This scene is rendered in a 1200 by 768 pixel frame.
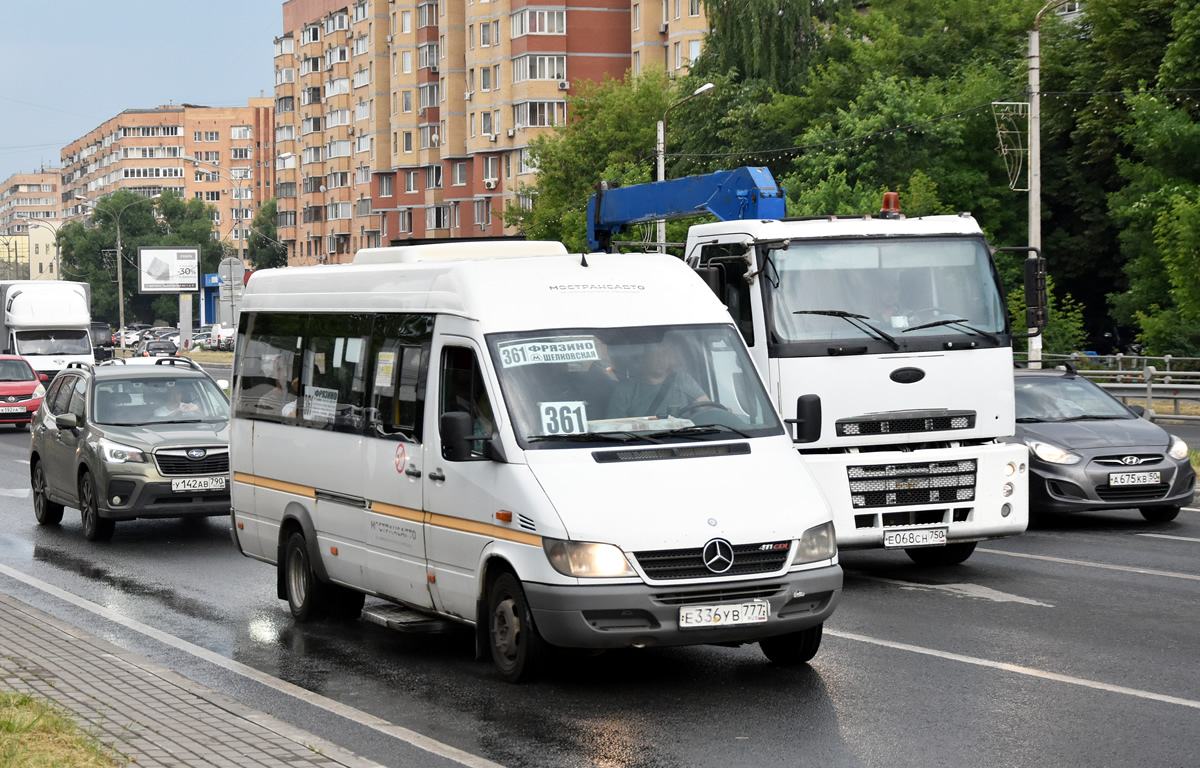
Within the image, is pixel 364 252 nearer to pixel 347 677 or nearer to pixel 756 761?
pixel 347 677

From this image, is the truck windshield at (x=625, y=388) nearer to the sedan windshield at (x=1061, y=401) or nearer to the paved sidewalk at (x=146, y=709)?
the paved sidewalk at (x=146, y=709)

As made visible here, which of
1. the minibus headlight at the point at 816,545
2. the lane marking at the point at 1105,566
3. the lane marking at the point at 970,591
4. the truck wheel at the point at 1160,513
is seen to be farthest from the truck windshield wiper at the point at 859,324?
the truck wheel at the point at 1160,513

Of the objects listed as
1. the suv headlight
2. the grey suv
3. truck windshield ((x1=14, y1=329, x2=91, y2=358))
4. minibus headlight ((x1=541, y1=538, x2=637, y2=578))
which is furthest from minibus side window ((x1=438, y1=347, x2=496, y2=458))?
truck windshield ((x1=14, y1=329, x2=91, y2=358))

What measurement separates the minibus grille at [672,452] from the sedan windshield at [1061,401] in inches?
347

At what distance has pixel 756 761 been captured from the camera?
23.3 feet

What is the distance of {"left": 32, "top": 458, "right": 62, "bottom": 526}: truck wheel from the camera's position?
18078 millimetres

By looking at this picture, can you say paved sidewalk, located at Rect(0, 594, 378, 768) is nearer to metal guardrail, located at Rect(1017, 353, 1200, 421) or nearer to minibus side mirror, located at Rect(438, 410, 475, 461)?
minibus side mirror, located at Rect(438, 410, 475, 461)

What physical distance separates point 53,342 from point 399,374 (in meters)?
40.6

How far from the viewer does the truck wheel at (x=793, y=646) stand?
9.05 metres

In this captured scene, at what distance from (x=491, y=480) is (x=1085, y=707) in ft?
10.4

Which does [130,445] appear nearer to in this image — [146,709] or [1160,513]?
[146,709]

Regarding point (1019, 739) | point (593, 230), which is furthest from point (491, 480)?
point (593, 230)

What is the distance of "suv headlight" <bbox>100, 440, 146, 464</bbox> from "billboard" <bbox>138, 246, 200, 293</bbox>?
99.8m

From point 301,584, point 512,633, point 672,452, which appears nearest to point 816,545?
point 672,452
